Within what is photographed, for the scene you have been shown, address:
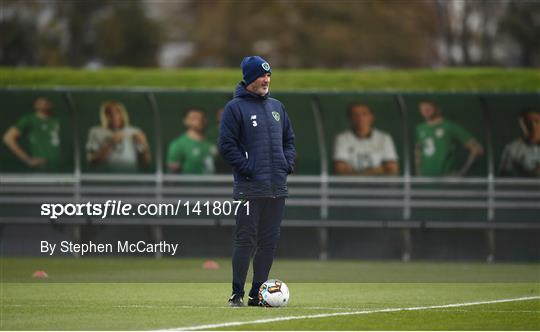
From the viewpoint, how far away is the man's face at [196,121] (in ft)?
78.2

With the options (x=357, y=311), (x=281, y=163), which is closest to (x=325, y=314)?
(x=357, y=311)

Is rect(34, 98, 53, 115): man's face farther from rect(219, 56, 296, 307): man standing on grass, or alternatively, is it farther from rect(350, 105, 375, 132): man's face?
rect(219, 56, 296, 307): man standing on grass

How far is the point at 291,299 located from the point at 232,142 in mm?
2020

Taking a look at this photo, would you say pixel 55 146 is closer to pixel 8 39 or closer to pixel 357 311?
pixel 357 311

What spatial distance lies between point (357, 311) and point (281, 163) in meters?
1.45

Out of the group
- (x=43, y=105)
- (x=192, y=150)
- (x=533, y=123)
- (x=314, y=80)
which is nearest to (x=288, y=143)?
(x=192, y=150)

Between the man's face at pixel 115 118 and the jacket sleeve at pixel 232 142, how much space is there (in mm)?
10598

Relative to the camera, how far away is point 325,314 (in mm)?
12898

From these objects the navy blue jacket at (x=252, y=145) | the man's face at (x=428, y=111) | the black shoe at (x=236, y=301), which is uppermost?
the man's face at (x=428, y=111)

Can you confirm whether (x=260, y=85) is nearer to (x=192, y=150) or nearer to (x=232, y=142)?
(x=232, y=142)

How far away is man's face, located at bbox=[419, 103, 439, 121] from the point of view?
2364 centimetres

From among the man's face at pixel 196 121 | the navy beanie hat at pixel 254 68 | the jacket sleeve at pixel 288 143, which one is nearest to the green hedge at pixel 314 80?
the man's face at pixel 196 121

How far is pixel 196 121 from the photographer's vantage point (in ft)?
78.4

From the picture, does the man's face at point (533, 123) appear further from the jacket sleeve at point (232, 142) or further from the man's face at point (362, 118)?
the jacket sleeve at point (232, 142)
